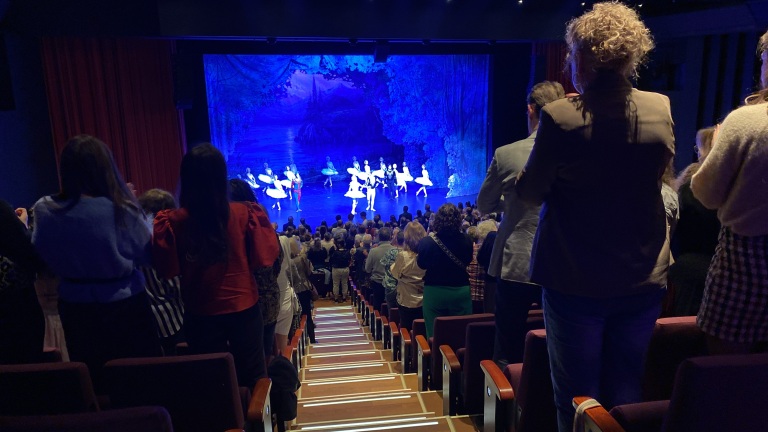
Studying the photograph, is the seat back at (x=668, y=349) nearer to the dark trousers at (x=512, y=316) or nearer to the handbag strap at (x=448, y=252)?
the dark trousers at (x=512, y=316)

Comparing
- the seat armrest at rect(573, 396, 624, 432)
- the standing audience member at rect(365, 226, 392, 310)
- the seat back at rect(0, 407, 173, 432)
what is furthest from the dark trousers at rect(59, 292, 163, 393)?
the standing audience member at rect(365, 226, 392, 310)

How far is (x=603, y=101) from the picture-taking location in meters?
1.16

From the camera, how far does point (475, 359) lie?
2408mm

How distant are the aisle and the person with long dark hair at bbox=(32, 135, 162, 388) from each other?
1.01 metres

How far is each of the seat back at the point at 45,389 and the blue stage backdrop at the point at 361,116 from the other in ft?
31.9

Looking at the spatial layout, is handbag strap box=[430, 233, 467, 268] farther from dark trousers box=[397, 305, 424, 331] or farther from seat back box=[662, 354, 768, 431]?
seat back box=[662, 354, 768, 431]

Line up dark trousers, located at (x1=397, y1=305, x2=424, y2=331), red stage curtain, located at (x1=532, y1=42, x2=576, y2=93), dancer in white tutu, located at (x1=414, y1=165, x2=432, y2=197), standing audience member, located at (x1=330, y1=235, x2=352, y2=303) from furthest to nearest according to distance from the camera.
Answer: dancer in white tutu, located at (x1=414, y1=165, x2=432, y2=197), red stage curtain, located at (x1=532, y1=42, x2=576, y2=93), standing audience member, located at (x1=330, y1=235, x2=352, y2=303), dark trousers, located at (x1=397, y1=305, x2=424, y2=331)

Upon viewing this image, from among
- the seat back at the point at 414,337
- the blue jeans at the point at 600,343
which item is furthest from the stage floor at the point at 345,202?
the blue jeans at the point at 600,343

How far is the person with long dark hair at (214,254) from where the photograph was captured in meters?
1.78

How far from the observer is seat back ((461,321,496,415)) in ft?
7.77

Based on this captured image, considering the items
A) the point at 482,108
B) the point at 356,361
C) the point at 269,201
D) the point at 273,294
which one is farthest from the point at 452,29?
the point at 273,294

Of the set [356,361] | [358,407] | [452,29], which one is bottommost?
[356,361]

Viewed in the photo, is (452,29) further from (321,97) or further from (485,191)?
A: (485,191)

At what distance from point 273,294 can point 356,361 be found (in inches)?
83.6
